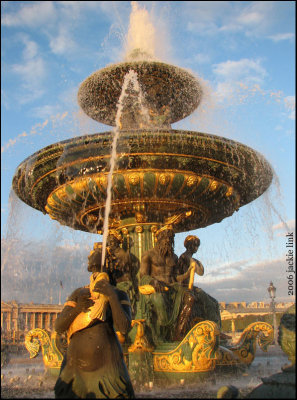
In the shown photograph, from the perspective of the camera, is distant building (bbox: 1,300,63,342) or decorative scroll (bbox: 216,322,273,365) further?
distant building (bbox: 1,300,63,342)

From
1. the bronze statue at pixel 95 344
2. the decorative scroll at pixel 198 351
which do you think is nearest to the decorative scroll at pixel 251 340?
the decorative scroll at pixel 198 351

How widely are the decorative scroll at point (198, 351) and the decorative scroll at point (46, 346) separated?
1.61 meters

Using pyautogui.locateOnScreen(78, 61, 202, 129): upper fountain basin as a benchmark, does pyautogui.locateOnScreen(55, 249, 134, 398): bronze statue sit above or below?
below

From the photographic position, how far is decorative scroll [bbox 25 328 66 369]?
6.21 metres

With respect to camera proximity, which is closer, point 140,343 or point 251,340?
point 140,343

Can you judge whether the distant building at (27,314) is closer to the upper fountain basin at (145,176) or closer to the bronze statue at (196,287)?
the upper fountain basin at (145,176)

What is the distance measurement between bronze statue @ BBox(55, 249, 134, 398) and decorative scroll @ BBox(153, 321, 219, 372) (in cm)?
226

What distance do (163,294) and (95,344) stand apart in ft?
9.82

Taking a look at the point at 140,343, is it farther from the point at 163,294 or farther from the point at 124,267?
the point at 124,267

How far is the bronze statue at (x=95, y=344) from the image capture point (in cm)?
317

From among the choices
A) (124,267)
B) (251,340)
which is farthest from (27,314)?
(251,340)

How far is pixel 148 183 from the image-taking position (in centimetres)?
639

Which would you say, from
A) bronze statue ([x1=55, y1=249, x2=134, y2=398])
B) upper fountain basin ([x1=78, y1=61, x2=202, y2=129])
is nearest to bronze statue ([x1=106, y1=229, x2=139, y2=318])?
upper fountain basin ([x1=78, y1=61, x2=202, y2=129])

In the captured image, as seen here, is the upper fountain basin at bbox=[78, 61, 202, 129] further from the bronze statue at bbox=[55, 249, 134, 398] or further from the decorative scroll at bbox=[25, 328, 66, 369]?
the bronze statue at bbox=[55, 249, 134, 398]
